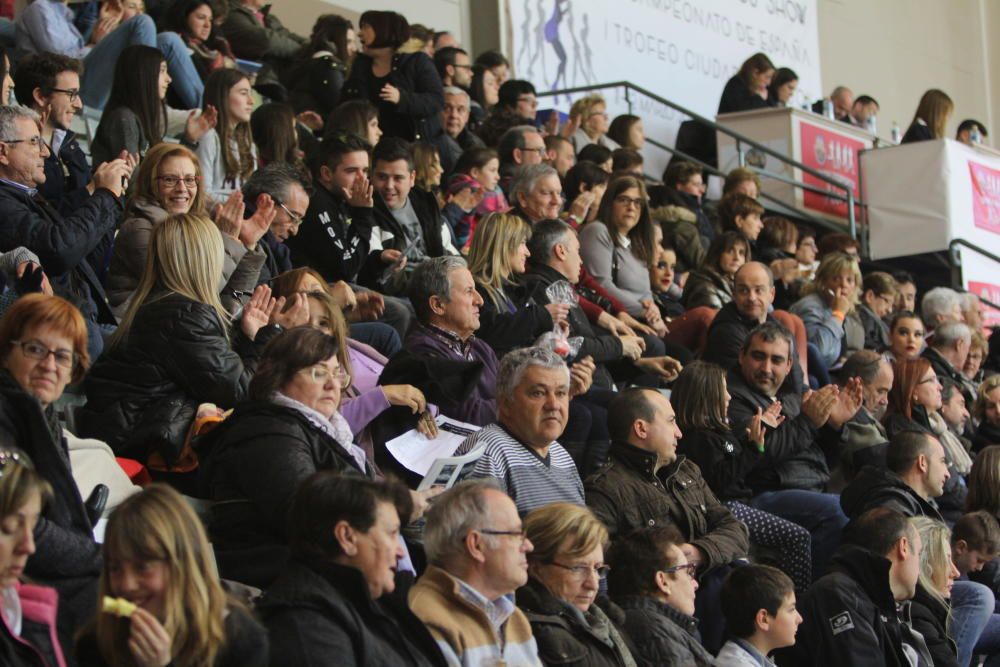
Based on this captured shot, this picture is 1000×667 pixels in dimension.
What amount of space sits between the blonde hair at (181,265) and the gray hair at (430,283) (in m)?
1.07

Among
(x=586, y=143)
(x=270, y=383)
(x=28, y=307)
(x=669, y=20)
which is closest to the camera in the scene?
(x=28, y=307)

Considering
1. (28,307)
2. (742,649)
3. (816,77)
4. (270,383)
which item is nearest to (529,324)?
(742,649)

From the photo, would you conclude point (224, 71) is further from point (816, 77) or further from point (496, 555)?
point (816, 77)

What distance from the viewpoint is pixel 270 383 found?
4.72 meters

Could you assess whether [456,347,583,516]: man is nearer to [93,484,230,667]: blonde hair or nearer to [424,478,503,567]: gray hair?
[424,478,503,567]: gray hair

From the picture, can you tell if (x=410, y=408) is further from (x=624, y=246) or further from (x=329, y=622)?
(x=624, y=246)

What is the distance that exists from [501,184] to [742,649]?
509cm

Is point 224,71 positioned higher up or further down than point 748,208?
higher up

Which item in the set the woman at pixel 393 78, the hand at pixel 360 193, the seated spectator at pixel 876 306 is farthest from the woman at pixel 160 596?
the seated spectator at pixel 876 306

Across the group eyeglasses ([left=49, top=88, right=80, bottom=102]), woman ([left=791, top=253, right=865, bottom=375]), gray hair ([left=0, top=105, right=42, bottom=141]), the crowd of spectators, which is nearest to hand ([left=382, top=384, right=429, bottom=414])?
the crowd of spectators

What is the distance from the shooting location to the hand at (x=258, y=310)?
18.4 ft

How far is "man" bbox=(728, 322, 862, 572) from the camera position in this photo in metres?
7.02

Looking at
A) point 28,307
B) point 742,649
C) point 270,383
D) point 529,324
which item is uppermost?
point 28,307

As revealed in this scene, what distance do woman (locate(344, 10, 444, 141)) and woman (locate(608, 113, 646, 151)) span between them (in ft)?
8.04
